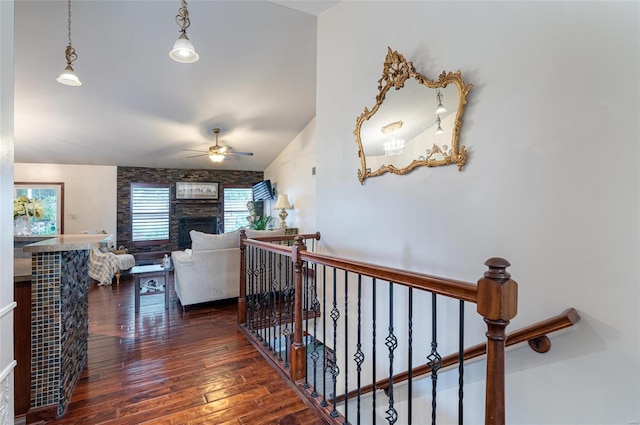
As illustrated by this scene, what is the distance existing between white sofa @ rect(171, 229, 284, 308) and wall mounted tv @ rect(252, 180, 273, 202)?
13.8 feet

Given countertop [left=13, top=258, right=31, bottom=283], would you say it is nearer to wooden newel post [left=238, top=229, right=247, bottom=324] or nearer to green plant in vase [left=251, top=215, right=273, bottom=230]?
wooden newel post [left=238, top=229, right=247, bottom=324]

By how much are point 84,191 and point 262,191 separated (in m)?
4.20

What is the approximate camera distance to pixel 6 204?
1.28m

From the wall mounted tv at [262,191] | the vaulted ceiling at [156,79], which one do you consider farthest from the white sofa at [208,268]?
the wall mounted tv at [262,191]

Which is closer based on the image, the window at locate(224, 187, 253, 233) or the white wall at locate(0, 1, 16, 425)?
the white wall at locate(0, 1, 16, 425)

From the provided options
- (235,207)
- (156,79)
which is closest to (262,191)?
(235,207)

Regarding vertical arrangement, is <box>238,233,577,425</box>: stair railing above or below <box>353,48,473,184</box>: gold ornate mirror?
below

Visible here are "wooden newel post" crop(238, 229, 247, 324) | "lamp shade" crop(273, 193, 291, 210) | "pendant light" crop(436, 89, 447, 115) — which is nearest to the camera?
"pendant light" crop(436, 89, 447, 115)

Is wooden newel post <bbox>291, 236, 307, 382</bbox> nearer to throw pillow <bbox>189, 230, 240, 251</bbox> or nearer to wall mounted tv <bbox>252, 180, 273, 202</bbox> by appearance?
throw pillow <bbox>189, 230, 240, 251</bbox>

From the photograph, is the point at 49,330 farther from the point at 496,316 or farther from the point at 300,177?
the point at 300,177

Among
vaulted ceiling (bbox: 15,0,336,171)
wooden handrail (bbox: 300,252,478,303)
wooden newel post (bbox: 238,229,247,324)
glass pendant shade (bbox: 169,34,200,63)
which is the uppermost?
vaulted ceiling (bbox: 15,0,336,171)

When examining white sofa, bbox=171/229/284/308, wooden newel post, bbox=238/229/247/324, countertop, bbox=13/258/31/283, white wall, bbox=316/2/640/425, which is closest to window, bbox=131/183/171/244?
white sofa, bbox=171/229/284/308

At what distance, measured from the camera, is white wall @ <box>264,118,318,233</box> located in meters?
6.55

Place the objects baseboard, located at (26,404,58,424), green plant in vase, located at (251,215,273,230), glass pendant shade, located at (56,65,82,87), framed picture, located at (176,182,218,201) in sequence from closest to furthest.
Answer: baseboard, located at (26,404,58,424) < glass pendant shade, located at (56,65,82,87) < green plant in vase, located at (251,215,273,230) < framed picture, located at (176,182,218,201)
